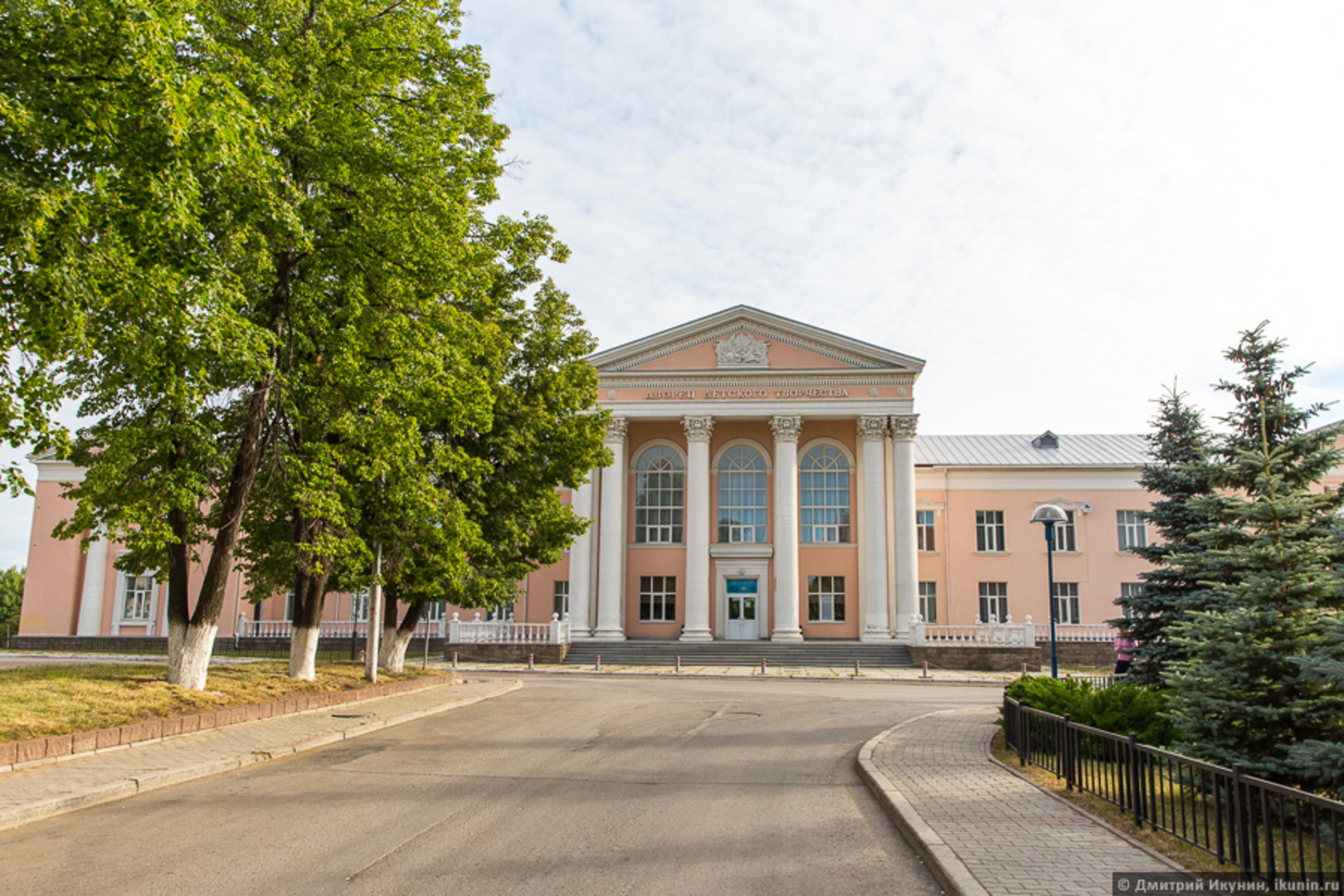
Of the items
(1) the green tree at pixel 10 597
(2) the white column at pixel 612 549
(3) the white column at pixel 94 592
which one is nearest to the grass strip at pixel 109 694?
(2) the white column at pixel 612 549

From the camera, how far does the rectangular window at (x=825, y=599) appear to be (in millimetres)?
39688

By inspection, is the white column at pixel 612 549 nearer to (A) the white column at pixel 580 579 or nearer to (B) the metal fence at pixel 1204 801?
(A) the white column at pixel 580 579

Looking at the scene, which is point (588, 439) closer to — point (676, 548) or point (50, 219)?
point (50, 219)

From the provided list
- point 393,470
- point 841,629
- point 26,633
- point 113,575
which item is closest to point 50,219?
point 393,470

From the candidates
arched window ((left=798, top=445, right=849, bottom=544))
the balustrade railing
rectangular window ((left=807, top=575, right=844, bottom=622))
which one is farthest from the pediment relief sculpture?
the balustrade railing

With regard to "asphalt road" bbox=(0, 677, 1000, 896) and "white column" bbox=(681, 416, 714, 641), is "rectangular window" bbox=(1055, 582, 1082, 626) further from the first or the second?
"asphalt road" bbox=(0, 677, 1000, 896)

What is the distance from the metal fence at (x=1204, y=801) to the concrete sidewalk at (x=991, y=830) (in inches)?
17.3

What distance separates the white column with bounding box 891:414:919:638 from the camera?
36875 millimetres

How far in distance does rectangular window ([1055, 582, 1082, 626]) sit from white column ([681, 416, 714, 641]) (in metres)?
16.7

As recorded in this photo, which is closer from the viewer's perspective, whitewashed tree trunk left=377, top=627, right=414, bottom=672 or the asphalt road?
the asphalt road

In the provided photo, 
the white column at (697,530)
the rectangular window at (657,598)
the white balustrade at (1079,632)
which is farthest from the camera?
the rectangular window at (657,598)

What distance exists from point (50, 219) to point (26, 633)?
4273 cm

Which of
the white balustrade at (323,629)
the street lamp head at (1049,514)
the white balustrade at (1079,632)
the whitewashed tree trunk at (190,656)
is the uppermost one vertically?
the street lamp head at (1049,514)

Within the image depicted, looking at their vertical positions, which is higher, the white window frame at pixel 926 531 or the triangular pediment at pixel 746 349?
the triangular pediment at pixel 746 349
